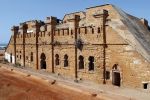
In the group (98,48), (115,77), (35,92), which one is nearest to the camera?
(35,92)

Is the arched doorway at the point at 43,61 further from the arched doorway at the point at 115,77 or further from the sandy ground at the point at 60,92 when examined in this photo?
the arched doorway at the point at 115,77

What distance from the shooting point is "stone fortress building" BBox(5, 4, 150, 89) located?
21031 mm

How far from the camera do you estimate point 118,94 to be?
18.6 m

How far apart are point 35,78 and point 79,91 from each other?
7599 mm

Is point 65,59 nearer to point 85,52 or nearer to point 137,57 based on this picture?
point 85,52

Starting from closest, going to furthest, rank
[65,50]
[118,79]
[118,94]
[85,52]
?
[118,94], [118,79], [85,52], [65,50]

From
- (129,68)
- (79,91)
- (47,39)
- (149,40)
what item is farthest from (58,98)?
(47,39)

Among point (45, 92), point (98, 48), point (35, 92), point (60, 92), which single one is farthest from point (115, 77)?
point (35, 92)

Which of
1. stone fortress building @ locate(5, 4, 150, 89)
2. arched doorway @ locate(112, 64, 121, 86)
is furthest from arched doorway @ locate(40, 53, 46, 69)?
arched doorway @ locate(112, 64, 121, 86)

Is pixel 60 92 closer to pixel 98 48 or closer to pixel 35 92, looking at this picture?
pixel 35 92

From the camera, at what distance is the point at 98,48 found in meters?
23.8

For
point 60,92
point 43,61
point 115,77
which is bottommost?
point 60,92

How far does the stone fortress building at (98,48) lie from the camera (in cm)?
2103

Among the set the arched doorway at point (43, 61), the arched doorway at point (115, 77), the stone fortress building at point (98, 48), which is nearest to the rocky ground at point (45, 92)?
the stone fortress building at point (98, 48)
